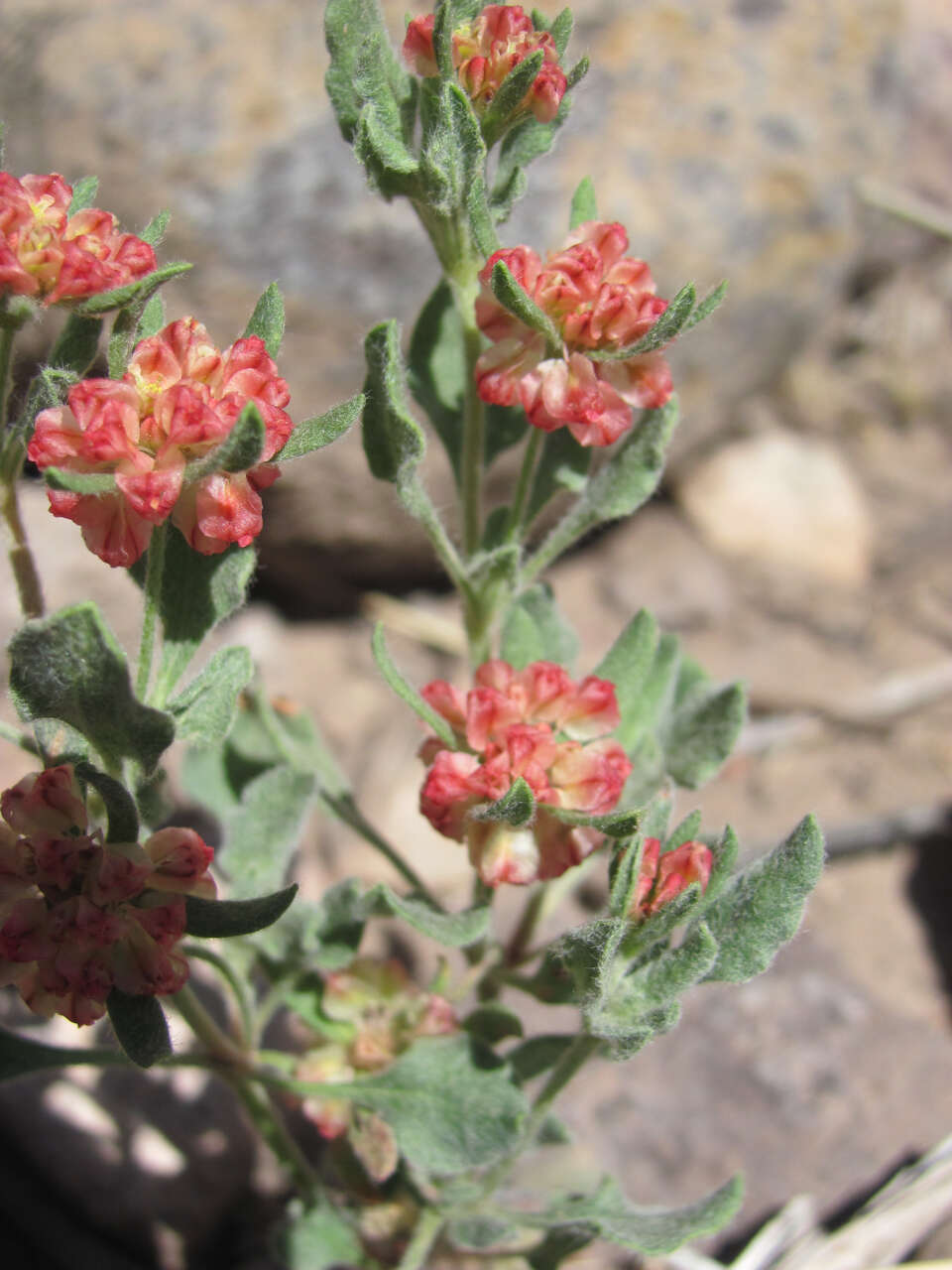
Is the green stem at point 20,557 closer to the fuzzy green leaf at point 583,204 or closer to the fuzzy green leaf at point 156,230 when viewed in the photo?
the fuzzy green leaf at point 156,230

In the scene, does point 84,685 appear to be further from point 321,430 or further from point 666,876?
point 666,876

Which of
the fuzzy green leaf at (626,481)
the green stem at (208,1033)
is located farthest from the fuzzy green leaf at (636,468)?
the green stem at (208,1033)

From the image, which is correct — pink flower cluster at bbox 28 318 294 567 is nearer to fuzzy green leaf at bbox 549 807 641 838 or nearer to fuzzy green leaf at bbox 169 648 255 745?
fuzzy green leaf at bbox 169 648 255 745

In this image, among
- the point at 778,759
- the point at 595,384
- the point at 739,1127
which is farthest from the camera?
the point at 778,759

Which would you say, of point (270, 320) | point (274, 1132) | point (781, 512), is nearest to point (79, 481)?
point (270, 320)

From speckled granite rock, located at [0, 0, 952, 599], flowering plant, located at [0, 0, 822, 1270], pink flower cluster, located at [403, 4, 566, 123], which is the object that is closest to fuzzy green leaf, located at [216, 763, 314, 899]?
flowering plant, located at [0, 0, 822, 1270]

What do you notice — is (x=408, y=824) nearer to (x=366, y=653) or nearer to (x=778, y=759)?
(x=366, y=653)

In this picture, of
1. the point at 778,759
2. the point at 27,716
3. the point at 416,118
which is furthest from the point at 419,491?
the point at 778,759
